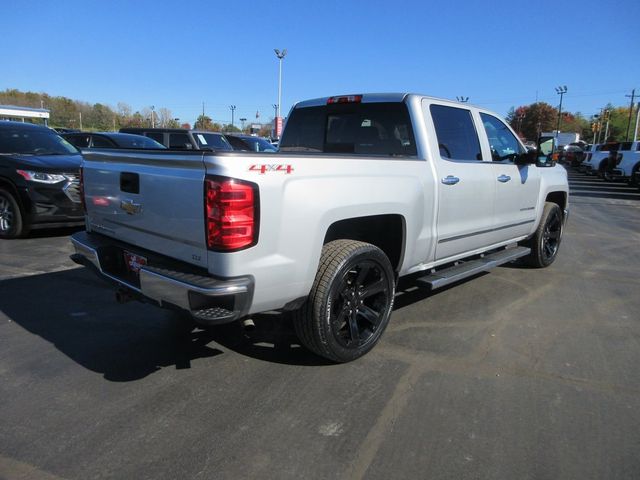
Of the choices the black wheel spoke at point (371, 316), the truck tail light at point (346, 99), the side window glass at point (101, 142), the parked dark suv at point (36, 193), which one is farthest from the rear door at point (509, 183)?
the side window glass at point (101, 142)

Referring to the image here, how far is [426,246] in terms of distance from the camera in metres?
4.05

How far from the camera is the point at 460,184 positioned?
170 inches

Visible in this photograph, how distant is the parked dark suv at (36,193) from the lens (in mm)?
6965

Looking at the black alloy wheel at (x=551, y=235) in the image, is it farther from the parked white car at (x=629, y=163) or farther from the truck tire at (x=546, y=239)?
the parked white car at (x=629, y=163)

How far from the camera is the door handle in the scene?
4.11 m

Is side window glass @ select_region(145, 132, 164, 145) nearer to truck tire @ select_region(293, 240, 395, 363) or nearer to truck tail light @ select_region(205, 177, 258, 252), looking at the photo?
truck tire @ select_region(293, 240, 395, 363)

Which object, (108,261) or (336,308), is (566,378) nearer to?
(336,308)

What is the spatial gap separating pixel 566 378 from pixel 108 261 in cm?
338

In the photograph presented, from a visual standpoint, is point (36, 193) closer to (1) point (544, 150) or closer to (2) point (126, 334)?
(2) point (126, 334)

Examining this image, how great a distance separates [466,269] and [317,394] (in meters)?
2.17

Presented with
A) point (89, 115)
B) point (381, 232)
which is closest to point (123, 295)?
point (381, 232)

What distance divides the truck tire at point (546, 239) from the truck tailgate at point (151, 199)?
16.3 ft

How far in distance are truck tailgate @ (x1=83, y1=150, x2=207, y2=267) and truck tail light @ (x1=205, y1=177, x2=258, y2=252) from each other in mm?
76

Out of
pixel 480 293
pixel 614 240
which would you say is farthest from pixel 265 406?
pixel 614 240
